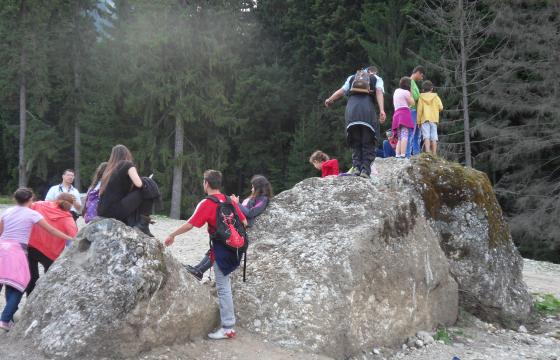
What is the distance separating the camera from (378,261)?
22.5 ft

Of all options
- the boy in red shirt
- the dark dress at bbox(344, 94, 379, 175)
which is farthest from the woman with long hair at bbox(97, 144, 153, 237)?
the dark dress at bbox(344, 94, 379, 175)

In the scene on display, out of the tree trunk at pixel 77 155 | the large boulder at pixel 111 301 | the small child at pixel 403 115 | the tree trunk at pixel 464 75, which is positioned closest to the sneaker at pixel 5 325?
the large boulder at pixel 111 301

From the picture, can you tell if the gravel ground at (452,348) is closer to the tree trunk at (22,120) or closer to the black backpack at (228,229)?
the black backpack at (228,229)

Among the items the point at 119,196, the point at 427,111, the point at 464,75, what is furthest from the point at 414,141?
the point at 464,75

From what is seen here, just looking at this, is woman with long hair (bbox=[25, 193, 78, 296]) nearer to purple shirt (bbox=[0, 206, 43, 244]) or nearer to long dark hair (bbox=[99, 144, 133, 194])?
purple shirt (bbox=[0, 206, 43, 244])

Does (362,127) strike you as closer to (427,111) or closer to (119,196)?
(427,111)

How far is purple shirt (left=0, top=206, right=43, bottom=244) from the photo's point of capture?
245 inches

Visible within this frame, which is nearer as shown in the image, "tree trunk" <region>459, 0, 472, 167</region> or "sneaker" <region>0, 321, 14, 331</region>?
"sneaker" <region>0, 321, 14, 331</region>

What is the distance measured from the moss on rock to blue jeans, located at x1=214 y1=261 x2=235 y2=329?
3.67m

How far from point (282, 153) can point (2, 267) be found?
1097 inches

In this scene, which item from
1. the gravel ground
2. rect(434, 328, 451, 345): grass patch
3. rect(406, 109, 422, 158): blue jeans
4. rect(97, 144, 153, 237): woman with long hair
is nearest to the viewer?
the gravel ground

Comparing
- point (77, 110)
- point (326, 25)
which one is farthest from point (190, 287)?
point (77, 110)

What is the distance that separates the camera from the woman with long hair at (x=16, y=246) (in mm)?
5973

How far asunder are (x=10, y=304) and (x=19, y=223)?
87 centimetres
